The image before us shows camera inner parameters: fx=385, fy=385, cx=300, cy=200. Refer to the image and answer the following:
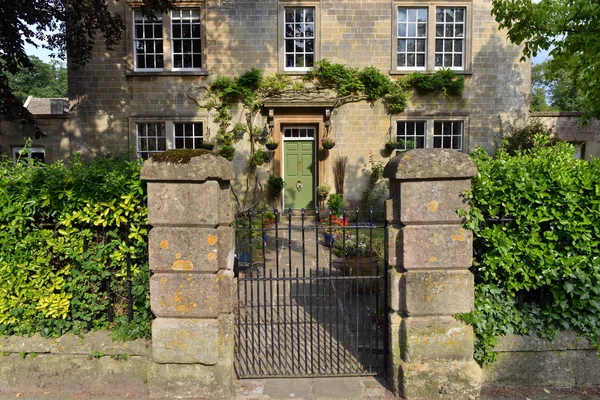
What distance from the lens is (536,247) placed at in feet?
11.7

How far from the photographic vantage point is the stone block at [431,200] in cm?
350

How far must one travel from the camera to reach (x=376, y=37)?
12.7 m

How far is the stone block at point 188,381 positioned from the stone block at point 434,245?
2.03 meters

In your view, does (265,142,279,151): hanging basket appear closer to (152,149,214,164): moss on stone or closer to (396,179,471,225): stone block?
(152,149,214,164): moss on stone

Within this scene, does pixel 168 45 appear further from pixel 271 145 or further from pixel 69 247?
pixel 69 247

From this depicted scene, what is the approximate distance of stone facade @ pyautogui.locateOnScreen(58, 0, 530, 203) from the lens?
1260 cm

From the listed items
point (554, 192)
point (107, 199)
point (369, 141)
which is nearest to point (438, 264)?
point (554, 192)

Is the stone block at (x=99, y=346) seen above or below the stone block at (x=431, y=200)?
below

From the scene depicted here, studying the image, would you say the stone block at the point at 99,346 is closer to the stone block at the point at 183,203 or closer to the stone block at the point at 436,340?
the stone block at the point at 183,203

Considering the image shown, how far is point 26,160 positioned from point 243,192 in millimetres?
8956

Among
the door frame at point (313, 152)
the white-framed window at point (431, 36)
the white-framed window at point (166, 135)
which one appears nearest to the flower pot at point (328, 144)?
the door frame at point (313, 152)

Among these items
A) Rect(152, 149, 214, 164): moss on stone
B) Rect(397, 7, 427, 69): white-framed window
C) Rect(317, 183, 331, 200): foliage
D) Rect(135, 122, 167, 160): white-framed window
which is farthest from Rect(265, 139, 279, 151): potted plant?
Rect(152, 149, 214, 164): moss on stone

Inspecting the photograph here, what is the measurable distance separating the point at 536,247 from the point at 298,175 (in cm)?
1022

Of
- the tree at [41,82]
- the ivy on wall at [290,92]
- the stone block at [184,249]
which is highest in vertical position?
the tree at [41,82]
